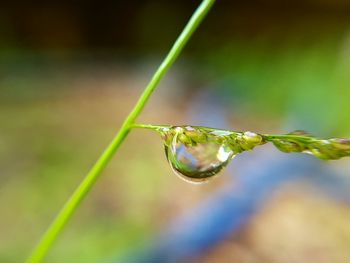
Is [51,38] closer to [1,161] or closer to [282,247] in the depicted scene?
[1,161]

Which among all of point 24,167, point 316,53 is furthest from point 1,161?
point 316,53

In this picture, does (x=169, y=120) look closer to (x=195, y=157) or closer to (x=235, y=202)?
(x=235, y=202)

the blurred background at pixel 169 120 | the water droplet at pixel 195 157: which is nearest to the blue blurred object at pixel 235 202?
the blurred background at pixel 169 120

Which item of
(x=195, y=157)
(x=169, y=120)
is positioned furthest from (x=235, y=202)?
(x=195, y=157)

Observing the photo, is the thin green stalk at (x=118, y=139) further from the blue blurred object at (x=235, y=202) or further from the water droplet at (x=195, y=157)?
the blue blurred object at (x=235, y=202)

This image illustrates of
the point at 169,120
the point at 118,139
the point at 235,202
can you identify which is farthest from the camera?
the point at 169,120
